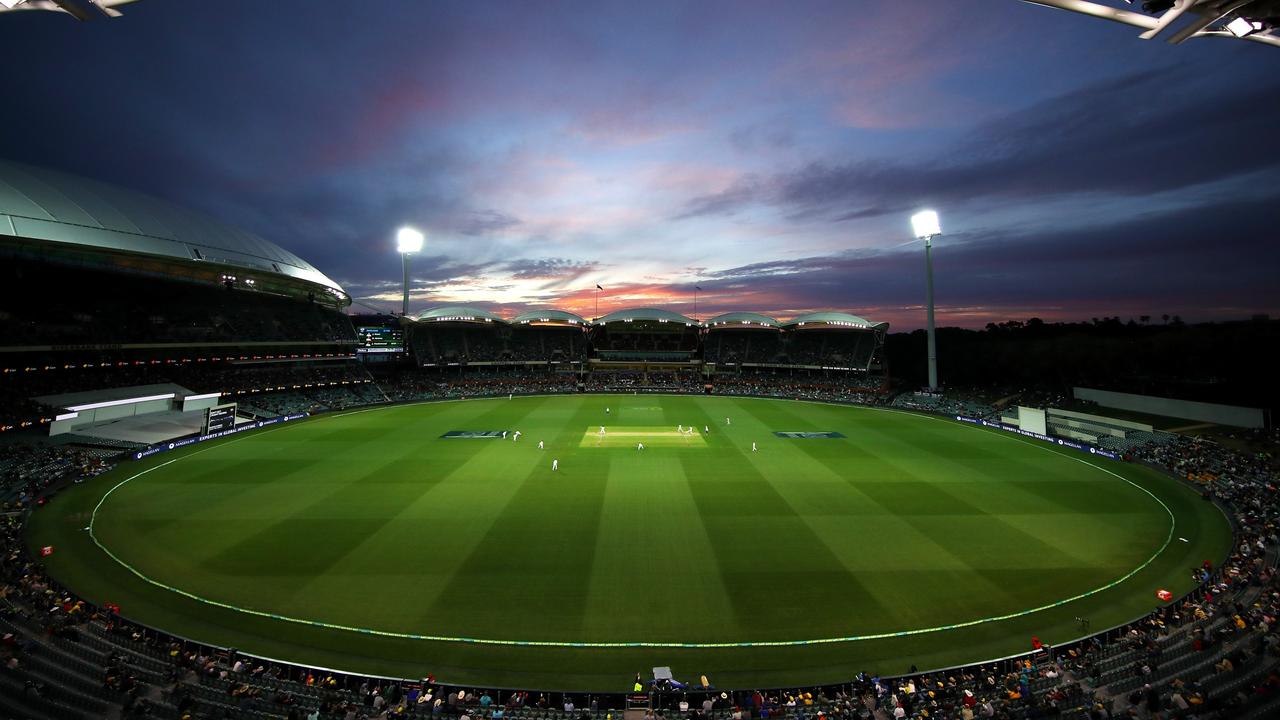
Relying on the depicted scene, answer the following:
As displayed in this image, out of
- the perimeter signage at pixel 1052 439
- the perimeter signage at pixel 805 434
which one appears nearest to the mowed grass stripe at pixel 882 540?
the perimeter signage at pixel 805 434

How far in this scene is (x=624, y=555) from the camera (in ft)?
57.1

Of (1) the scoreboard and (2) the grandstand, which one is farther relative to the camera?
(1) the scoreboard

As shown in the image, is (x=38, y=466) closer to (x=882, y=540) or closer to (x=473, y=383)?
(x=882, y=540)

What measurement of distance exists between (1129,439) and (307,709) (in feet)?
155

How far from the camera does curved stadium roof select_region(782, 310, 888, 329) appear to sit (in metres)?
71.2

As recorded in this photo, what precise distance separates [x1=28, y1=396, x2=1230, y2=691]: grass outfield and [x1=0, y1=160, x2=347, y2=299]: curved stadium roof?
14.8 m

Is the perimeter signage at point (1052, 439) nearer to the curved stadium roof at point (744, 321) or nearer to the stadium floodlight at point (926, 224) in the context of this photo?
the stadium floodlight at point (926, 224)

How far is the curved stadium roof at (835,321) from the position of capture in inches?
2803

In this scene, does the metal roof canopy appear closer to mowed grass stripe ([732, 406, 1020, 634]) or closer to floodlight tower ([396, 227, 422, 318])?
floodlight tower ([396, 227, 422, 318])

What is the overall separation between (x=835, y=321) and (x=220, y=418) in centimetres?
6959

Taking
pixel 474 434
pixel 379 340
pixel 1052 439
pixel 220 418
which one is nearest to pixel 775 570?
pixel 474 434

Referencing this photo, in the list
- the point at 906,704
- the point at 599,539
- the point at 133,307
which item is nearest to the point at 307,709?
the point at 599,539

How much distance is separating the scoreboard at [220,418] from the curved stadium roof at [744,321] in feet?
196

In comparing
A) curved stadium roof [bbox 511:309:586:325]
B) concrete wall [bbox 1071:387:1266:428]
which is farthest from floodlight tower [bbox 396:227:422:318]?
concrete wall [bbox 1071:387:1266:428]
